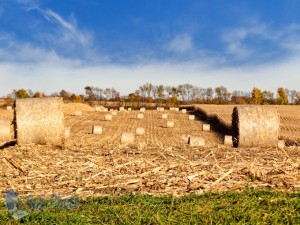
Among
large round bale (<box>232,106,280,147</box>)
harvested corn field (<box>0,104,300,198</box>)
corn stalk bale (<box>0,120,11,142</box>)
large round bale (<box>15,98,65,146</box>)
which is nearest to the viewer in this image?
harvested corn field (<box>0,104,300,198</box>)

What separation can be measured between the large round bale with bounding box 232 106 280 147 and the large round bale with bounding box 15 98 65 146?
814 centimetres

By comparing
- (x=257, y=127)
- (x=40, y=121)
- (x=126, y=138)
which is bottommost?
(x=126, y=138)

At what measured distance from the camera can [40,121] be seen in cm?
1550

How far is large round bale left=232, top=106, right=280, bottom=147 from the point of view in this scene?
704 inches

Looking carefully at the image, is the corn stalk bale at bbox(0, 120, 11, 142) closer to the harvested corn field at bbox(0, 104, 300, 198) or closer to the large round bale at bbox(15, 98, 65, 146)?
the large round bale at bbox(15, 98, 65, 146)

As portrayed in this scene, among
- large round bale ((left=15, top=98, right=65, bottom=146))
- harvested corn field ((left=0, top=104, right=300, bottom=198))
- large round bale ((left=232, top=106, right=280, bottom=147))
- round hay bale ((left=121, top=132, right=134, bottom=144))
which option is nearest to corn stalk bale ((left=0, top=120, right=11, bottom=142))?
round hay bale ((left=121, top=132, right=134, bottom=144))

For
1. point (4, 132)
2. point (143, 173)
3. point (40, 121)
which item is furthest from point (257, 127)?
point (4, 132)

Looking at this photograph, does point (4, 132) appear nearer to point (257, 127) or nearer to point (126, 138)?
point (126, 138)

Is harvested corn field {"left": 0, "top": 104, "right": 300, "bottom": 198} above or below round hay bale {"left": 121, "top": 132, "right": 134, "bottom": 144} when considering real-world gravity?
above

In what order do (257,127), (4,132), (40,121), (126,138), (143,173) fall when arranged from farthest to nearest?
1. (126,138)
2. (4,132)
3. (257,127)
4. (40,121)
5. (143,173)

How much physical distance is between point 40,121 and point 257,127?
9.43 m

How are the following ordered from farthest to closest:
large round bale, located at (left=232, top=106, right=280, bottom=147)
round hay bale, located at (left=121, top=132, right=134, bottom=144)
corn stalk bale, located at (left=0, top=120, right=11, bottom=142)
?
round hay bale, located at (left=121, top=132, right=134, bottom=144) → corn stalk bale, located at (left=0, top=120, right=11, bottom=142) → large round bale, located at (left=232, top=106, right=280, bottom=147)

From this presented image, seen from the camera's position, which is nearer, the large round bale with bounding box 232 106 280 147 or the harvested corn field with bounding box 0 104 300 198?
the harvested corn field with bounding box 0 104 300 198

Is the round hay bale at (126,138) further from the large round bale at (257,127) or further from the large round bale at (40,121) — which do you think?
the large round bale at (40,121)
